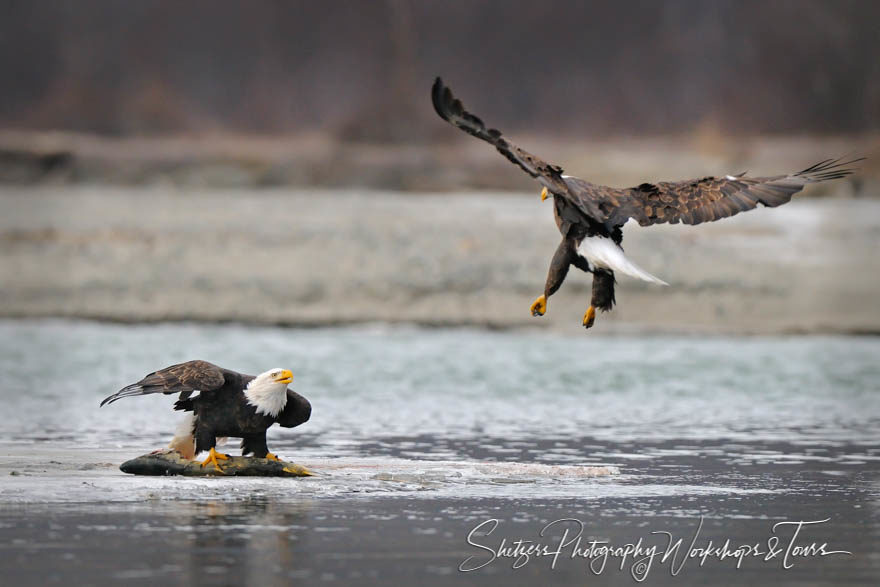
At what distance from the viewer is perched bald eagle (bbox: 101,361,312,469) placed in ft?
33.3

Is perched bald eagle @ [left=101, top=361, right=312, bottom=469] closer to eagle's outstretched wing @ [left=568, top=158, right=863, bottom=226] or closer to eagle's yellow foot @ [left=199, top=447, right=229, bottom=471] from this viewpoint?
eagle's yellow foot @ [left=199, top=447, right=229, bottom=471]

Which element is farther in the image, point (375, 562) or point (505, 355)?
point (505, 355)

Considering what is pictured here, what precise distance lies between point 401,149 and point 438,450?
13006 mm

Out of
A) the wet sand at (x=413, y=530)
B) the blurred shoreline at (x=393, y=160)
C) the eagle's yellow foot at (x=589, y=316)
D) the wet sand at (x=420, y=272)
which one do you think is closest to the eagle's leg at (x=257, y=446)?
the wet sand at (x=413, y=530)

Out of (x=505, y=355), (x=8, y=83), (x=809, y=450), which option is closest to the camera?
(x=809, y=450)

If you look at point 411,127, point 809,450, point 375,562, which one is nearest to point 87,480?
point 375,562

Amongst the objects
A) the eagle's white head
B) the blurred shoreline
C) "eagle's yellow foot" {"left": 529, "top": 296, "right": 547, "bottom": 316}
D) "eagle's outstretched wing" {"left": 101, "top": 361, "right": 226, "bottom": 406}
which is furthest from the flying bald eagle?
the blurred shoreline

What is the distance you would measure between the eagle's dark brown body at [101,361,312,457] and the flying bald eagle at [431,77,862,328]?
2.02 meters

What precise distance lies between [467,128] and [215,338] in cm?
1009

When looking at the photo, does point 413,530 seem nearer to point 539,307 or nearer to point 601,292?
point 539,307

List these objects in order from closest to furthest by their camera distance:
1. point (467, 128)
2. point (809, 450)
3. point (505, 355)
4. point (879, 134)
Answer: point (467, 128) < point (809, 450) < point (505, 355) < point (879, 134)

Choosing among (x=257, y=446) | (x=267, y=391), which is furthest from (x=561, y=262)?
(x=257, y=446)

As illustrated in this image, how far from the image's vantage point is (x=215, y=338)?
19047mm

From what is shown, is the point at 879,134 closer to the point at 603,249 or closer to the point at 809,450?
the point at 809,450
